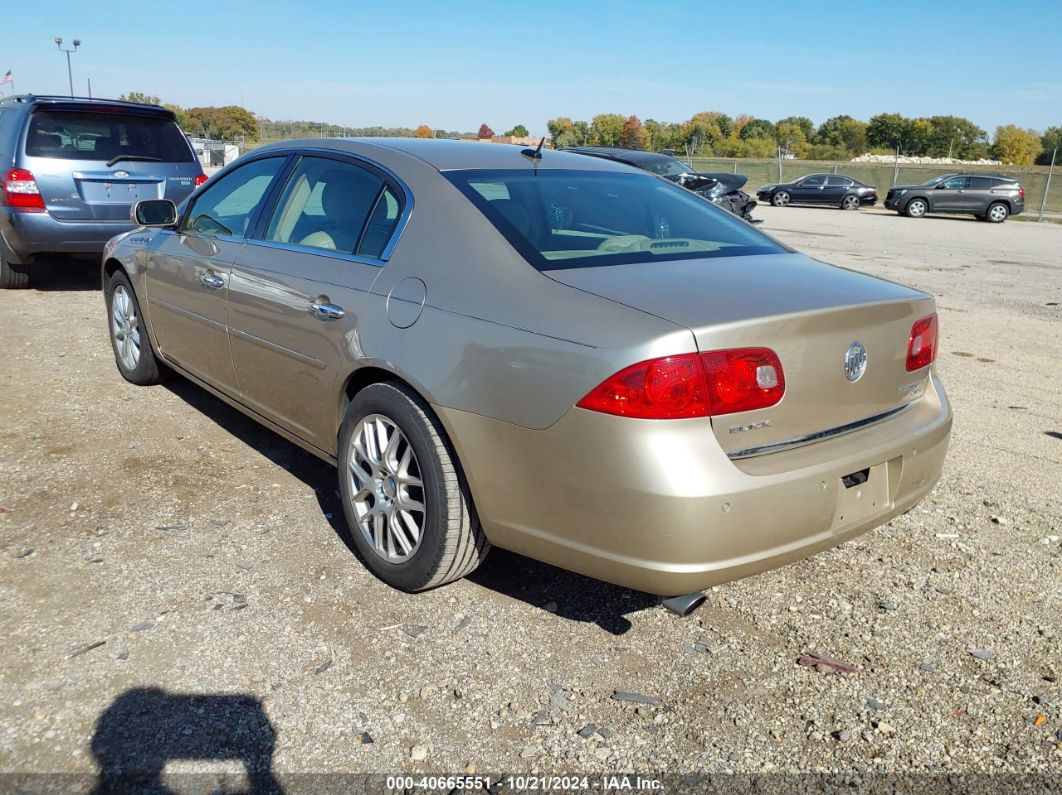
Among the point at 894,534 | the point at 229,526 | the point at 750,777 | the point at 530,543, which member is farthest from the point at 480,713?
the point at 894,534

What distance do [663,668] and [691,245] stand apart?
1.54m

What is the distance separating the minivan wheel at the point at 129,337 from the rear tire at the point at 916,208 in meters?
28.4

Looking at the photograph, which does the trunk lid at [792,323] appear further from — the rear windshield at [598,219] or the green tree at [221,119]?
the green tree at [221,119]

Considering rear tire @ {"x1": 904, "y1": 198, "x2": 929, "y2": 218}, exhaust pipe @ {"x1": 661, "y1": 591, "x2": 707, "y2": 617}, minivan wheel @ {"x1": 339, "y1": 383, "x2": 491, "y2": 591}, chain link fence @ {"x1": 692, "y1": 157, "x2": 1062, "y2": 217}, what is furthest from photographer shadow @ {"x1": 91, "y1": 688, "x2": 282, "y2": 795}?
chain link fence @ {"x1": 692, "y1": 157, "x2": 1062, "y2": 217}

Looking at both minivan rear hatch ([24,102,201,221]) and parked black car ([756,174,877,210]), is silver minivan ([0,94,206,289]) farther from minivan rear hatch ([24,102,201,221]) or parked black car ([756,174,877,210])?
parked black car ([756,174,877,210])

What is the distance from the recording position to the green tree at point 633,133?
97.6 meters

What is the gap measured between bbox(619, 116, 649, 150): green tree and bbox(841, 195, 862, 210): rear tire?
214 ft

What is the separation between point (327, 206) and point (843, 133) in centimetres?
11178

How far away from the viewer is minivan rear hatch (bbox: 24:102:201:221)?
806 cm

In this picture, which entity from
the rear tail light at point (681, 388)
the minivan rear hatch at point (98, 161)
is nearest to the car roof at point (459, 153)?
the rear tail light at point (681, 388)

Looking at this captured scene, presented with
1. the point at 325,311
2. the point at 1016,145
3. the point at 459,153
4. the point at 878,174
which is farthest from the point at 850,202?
the point at 1016,145

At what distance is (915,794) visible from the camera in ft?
7.41

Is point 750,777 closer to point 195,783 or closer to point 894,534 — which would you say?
point 195,783

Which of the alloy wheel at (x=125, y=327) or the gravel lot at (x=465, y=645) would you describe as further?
the alloy wheel at (x=125, y=327)
